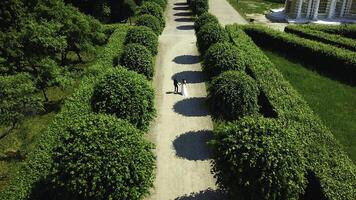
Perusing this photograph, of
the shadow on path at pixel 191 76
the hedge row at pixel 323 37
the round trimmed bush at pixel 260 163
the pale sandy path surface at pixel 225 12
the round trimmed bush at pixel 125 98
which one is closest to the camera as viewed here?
the round trimmed bush at pixel 260 163

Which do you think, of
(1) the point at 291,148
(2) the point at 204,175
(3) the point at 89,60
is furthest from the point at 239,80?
(3) the point at 89,60

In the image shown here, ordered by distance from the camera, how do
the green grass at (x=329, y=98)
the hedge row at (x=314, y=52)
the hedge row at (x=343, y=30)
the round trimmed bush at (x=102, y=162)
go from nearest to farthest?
the round trimmed bush at (x=102, y=162) → the green grass at (x=329, y=98) → the hedge row at (x=314, y=52) → the hedge row at (x=343, y=30)

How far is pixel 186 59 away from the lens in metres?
40.2

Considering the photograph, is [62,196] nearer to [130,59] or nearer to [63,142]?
[63,142]

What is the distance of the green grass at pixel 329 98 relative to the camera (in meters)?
25.5

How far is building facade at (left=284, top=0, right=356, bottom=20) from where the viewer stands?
5559 cm

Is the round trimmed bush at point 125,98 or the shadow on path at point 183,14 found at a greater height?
the round trimmed bush at point 125,98

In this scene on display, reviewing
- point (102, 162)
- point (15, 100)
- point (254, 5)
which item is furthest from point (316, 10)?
point (102, 162)

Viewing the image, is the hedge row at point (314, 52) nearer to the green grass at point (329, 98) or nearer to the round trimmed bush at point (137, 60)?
the green grass at point (329, 98)

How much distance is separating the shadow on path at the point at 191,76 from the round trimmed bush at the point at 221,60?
2.80 metres

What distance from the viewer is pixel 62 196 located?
16750 millimetres

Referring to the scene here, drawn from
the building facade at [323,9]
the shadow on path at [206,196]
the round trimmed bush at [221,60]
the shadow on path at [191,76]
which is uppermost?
the round trimmed bush at [221,60]

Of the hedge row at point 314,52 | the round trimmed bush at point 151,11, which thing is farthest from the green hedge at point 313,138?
the round trimmed bush at point 151,11

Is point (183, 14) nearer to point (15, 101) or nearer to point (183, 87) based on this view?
point (183, 87)
